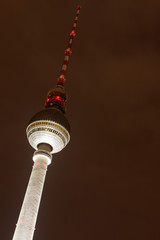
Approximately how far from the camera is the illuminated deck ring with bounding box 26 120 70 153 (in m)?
58.0

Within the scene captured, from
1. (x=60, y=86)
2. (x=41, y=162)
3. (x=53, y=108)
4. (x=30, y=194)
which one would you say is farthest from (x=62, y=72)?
(x=30, y=194)

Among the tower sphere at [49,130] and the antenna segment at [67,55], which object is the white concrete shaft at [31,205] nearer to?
the tower sphere at [49,130]

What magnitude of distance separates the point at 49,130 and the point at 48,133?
639mm

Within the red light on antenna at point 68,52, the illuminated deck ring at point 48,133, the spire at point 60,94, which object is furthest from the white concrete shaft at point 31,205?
the red light on antenna at point 68,52

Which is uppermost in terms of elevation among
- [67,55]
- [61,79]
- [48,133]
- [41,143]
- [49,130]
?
[67,55]

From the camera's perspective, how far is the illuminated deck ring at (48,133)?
58.0m

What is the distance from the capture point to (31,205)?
48.8 meters

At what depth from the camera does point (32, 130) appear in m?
59.4

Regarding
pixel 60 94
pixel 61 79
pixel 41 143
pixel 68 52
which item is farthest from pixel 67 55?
pixel 41 143

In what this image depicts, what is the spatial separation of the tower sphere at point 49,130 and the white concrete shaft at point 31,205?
4313mm

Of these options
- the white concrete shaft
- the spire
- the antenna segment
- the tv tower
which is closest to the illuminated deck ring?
the tv tower

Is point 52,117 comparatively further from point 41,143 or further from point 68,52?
point 68,52

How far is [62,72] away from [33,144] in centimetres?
2255

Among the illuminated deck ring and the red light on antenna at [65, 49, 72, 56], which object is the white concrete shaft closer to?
the illuminated deck ring
